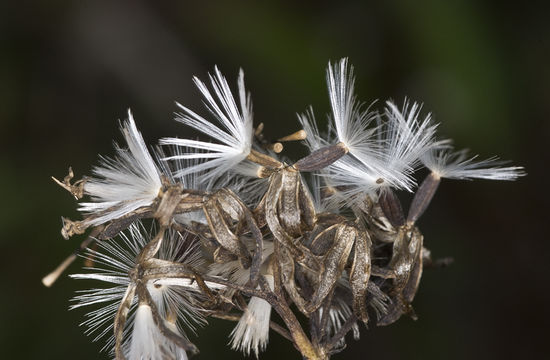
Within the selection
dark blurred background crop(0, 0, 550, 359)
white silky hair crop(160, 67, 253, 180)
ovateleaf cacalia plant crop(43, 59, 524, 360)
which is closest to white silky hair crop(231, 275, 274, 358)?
ovateleaf cacalia plant crop(43, 59, 524, 360)

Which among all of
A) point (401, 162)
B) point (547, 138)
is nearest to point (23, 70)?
point (401, 162)

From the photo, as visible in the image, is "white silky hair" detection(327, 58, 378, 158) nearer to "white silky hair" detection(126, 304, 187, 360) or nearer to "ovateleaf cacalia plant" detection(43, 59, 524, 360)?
"ovateleaf cacalia plant" detection(43, 59, 524, 360)

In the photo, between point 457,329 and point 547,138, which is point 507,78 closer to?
point 547,138

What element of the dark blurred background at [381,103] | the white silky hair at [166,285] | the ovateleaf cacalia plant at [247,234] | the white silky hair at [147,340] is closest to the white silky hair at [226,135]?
the ovateleaf cacalia plant at [247,234]

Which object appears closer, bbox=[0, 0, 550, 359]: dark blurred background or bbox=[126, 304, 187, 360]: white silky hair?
bbox=[126, 304, 187, 360]: white silky hair

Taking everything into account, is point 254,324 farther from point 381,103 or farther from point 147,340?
point 381,103

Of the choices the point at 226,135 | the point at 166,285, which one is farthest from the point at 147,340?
the point at 226,135
